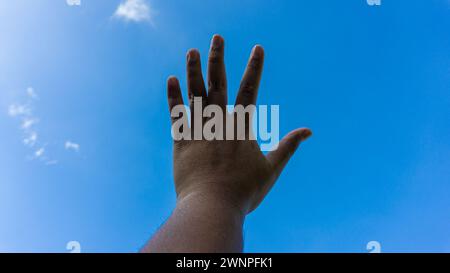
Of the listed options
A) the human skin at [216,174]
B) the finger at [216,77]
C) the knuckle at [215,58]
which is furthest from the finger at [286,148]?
the knuckle at [215,58]

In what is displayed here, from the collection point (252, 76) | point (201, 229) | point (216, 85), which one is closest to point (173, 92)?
point (216, 85)

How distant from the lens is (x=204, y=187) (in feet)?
6.54

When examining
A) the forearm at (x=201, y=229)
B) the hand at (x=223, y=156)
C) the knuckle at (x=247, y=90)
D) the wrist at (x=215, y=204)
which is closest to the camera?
the forearm at (x=201, y=229)

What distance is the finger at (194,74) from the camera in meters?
2.50

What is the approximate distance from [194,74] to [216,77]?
151 mm

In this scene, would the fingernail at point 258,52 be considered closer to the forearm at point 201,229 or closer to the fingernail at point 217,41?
the fingernail at point 217,41

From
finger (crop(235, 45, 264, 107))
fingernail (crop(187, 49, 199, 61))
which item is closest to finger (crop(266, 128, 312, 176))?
finger (crop(235, 45, 264, 107))

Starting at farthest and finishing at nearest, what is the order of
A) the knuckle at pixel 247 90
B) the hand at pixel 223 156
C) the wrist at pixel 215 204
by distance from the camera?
the knuckle at pixel 247 90 < the hand at pixel 223 156 < the wrist at pixel 215 204

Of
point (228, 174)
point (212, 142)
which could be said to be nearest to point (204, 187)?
point (228, 174)

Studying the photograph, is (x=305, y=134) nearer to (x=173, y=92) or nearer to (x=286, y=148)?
(x=286, y=148)

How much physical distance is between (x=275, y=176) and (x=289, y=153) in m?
0.23

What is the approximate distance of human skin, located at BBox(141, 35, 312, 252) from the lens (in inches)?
59.4

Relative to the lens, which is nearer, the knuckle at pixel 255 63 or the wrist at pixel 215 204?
the wrist at pixel 215 204
